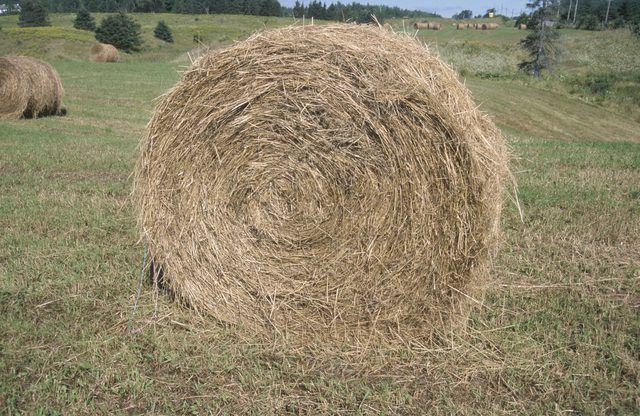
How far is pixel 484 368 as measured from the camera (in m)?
3.65

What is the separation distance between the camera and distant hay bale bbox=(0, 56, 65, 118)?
1438 cm

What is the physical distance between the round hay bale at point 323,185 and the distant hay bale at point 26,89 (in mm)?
12100

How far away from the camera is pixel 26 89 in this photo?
1441cm

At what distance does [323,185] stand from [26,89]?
43.0ft

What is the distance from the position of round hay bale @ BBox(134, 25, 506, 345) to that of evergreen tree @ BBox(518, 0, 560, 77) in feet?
118

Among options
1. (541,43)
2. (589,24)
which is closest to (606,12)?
(589,24)

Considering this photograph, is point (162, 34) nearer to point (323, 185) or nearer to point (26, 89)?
point (26, 89)

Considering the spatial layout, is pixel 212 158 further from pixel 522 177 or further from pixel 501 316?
pixel 522 177

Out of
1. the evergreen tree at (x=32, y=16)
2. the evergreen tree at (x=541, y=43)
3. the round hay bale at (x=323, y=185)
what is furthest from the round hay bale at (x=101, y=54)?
the round hay bale at (x=323, y=185)

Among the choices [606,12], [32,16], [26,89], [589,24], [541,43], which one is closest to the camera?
[26,89]

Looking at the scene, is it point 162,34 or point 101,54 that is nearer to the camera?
point 101,54

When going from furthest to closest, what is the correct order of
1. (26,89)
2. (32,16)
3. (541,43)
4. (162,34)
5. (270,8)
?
1. (270,8)
2. (32,16)
3. (162,34)
4. (541,43)
5. (26,89)

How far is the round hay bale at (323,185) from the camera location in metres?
3.70

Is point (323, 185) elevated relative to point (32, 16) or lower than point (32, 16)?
lower
